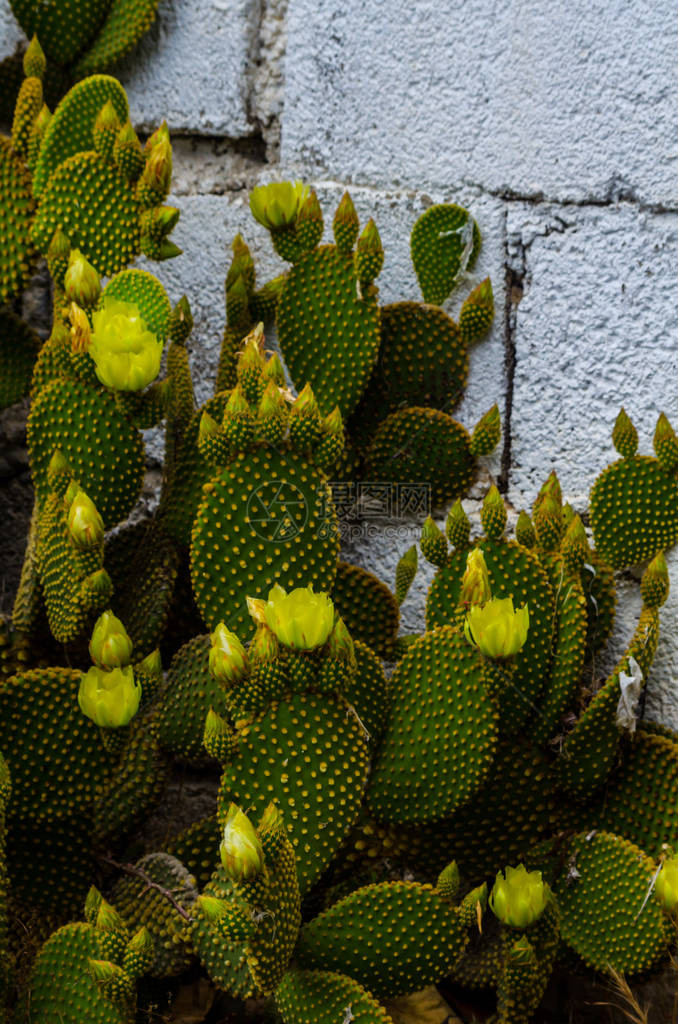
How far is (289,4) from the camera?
2.08m

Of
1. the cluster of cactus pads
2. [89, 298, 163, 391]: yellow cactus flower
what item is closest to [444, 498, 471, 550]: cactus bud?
the cluster of cactus pads

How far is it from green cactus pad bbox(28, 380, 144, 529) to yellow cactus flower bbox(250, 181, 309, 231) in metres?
0.43

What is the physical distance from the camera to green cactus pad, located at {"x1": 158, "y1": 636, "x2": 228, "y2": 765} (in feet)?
5.11

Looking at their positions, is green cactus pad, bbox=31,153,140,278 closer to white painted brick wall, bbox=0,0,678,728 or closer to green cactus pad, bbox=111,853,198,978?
A: white painted brick wall, bbox=0,0,678,728

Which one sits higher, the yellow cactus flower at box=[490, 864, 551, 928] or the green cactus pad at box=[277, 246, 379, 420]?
the green cactus pad at box=[277, 246, 379, 420]

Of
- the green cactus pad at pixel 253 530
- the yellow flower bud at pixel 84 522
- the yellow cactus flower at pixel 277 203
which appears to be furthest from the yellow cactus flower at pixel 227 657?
the yellow cactus flower at pixel 277 203

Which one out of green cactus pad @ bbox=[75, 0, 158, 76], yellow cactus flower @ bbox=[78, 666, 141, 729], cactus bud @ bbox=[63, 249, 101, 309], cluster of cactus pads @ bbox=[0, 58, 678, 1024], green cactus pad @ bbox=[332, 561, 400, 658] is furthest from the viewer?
green cactus pad @ bbox=[75, 0, 158, 76]

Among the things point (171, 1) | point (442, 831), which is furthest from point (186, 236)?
point (442, 831)

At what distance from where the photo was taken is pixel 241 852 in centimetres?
113

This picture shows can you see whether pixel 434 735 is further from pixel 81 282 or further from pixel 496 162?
pixel 496 162

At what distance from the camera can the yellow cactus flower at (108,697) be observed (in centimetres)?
147

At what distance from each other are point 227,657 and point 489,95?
3.79 feet

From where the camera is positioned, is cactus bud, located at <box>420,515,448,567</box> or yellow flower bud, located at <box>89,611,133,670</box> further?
cactus bud, located at <box>420,515,448,567</box>

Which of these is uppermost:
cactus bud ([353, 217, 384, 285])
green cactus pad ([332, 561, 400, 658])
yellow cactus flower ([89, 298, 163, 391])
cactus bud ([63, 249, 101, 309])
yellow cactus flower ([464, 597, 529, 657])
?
cactus bud ([353, 217, 384, 285])
